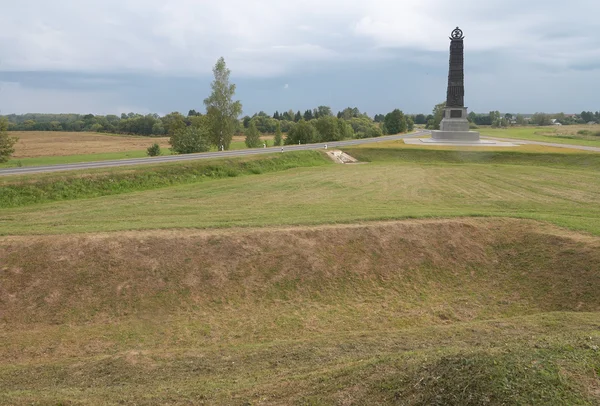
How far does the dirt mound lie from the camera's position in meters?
13.8

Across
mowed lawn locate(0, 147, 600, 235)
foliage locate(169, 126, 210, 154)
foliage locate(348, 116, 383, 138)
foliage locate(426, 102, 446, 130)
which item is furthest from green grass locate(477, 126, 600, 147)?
foliage locate(169, 126, 210, 154)

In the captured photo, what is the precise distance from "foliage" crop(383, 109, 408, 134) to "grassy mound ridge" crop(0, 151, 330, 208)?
235 ft

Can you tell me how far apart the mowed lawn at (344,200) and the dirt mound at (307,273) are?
171 centimetres

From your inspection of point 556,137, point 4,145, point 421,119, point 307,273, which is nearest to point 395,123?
point 556,137

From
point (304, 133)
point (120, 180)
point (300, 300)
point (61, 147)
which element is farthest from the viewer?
point (304, 133)

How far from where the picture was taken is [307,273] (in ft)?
51.0

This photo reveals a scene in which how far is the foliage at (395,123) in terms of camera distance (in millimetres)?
107938

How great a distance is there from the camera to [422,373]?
7.50 meters

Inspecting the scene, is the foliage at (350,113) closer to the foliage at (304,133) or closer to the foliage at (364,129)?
the foliage at (364,129)

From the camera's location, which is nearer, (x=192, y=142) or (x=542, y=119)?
(x=192, y=142)

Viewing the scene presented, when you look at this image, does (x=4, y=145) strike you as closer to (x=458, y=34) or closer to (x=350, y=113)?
(x=458, y=34)

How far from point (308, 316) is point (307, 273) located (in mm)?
2194

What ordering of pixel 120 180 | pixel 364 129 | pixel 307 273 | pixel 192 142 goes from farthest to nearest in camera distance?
pixel 364 129 → pixel 192 142 → pixel 120 180 → pixel 307 273

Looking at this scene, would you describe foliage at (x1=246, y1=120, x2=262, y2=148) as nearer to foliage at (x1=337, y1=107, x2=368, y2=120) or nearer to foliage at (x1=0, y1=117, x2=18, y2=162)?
foliage at (x1=0, y1=117, x2=18, y2=162)
